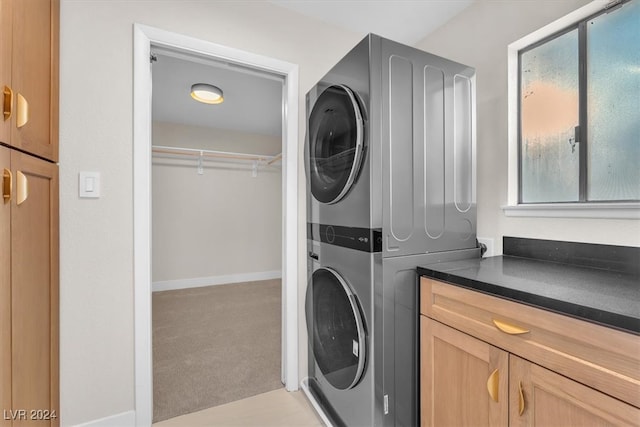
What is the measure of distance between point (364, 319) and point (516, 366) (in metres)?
0.53

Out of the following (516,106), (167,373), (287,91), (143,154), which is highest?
(287,91)

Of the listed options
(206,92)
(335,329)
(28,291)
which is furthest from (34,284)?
(206,92)

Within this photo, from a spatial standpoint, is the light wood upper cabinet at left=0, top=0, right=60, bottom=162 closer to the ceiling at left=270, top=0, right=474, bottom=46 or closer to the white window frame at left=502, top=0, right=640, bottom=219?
the ceiling at left=270, top=0, right=474, bottom=46

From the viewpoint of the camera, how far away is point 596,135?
51.5 inches

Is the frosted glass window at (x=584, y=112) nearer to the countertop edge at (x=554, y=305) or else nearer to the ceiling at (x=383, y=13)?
the ceiling at (x=383, y=13)

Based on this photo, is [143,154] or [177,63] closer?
[143,154]

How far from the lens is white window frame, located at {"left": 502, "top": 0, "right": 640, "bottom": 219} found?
1.18 meters

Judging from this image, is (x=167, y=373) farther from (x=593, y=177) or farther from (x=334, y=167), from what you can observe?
(x=593, y=177)

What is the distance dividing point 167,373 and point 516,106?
2789 mm

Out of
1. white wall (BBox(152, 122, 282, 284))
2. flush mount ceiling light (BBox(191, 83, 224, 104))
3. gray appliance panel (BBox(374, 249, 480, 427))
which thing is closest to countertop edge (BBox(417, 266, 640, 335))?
gray appliance panel (BBox(374, 249, 480, 427))

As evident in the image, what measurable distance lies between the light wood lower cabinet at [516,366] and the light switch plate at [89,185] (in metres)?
1.60

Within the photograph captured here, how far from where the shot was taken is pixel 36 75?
42.8 inches

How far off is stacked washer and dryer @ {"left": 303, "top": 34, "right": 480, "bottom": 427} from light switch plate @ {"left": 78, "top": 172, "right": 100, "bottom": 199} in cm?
111

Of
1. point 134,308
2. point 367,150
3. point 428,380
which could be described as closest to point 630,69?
point 367,150
